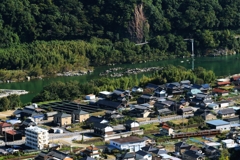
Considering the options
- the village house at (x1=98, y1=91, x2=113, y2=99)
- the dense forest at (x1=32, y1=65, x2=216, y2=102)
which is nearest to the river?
the dense forest at (x1=32, y1=65, x2=216, y2=102)

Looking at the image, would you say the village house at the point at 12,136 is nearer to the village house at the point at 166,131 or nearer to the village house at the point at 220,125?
the village house at the point at 166,131

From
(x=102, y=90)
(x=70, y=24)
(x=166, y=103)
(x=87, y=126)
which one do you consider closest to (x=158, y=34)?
(x=70, y=24)

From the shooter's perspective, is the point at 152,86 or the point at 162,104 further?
the point at 152,86

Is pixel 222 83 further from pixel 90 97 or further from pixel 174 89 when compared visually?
pixel 90 97

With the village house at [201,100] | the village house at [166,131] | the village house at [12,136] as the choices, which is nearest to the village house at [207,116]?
the village house at [201,100]

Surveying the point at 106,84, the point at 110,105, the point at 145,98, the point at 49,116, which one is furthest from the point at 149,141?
the point at 106,84

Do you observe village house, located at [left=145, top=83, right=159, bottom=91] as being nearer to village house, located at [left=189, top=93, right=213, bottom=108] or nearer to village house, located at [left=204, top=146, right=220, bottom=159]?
village house, located at [left=189, top=93, right=213, bottom=108]
